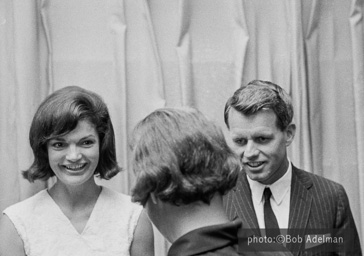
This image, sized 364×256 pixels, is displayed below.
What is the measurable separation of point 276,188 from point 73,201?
68 centimetres

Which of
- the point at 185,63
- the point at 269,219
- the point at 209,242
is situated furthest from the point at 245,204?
the point at 209,242

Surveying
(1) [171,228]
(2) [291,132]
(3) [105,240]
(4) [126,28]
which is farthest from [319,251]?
(4) [126,28]

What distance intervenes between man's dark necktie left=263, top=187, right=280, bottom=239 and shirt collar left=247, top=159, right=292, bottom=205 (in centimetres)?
1

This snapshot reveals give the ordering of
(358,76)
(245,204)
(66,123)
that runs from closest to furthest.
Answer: (66,123)
(245,204)
(358,76)

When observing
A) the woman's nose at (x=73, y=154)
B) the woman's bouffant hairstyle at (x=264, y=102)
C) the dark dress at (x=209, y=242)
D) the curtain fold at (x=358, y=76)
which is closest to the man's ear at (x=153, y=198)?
the dark dress at (x=209, y=242)

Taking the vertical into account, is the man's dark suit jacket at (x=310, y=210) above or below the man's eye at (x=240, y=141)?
below

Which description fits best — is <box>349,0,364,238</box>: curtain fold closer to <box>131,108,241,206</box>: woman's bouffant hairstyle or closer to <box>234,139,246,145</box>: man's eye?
<box>234,139,246,145</box>: man's eye

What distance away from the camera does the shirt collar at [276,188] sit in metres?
2.12

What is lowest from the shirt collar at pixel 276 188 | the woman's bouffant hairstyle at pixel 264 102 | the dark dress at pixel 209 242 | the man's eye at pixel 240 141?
the shirt collar at pixel 276 188

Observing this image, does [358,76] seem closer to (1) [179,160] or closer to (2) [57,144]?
(2) [57,144]

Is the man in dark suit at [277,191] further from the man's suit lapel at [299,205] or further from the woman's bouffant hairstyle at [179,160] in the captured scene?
the woman's bouffant hairstyle at [179,160]

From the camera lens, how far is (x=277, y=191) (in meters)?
2.12

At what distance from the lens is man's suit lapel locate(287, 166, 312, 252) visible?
203cm

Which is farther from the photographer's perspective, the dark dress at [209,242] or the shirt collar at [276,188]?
the shirt collar at [276,188]
